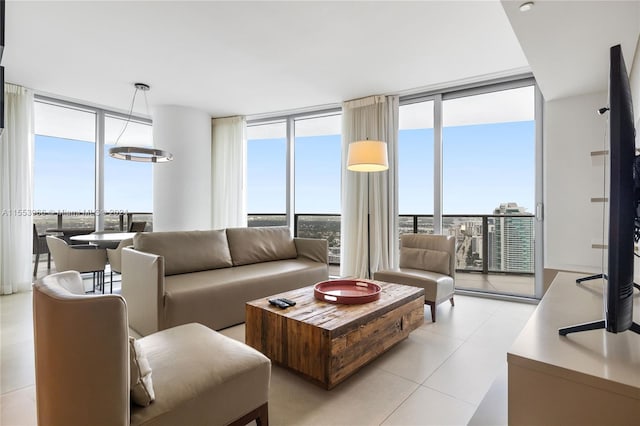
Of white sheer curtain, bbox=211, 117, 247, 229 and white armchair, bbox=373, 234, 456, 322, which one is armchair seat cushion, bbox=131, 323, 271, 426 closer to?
white armchair, bbox=373, 234, 456, 322

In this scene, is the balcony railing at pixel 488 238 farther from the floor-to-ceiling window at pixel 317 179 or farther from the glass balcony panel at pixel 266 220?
the glass balcony panel at pixel 266 220

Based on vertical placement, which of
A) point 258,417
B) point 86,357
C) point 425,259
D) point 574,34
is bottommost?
point 258,417

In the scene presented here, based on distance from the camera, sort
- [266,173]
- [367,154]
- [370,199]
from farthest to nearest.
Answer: [266,173] < [370,199] < [367,154]

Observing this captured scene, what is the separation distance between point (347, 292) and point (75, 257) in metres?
3.18

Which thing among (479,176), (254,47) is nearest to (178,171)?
(254,47)

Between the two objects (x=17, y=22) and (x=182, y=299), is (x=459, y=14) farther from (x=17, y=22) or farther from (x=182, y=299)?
(x=17, y=22)

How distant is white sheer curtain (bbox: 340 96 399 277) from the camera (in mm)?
4590

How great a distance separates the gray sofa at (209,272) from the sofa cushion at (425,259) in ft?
3.19

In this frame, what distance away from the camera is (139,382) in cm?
109

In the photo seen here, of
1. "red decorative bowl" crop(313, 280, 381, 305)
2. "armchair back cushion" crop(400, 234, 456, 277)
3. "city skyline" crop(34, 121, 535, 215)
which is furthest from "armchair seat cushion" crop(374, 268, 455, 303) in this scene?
"city skyline" crop(34, 121, 535, 215)

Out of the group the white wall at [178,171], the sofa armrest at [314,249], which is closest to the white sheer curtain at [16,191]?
the white wall at [178,171]

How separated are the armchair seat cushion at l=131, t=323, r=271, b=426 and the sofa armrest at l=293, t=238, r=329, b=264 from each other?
2.48m

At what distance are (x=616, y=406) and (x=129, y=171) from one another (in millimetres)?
6484

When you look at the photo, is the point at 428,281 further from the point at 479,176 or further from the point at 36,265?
the point at 36,265
